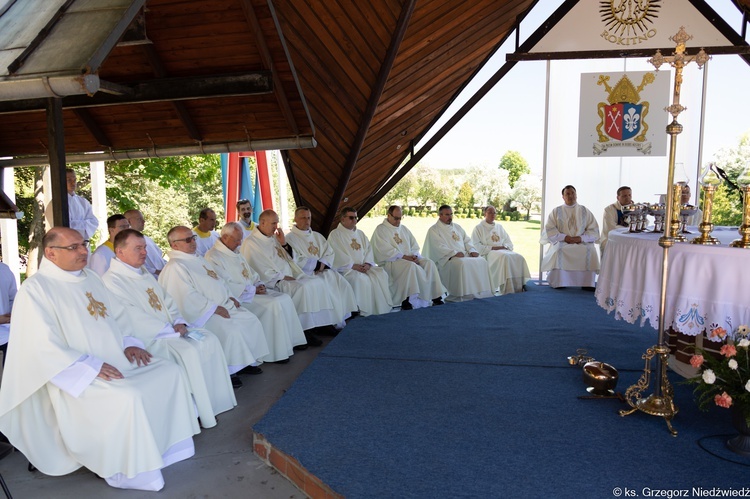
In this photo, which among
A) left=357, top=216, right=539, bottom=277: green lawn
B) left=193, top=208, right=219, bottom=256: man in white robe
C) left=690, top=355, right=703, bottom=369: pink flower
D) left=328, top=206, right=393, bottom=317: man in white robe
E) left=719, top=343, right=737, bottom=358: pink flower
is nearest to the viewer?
left=719, top=343, right=737, bottom=358: pink flower

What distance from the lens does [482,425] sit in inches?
162

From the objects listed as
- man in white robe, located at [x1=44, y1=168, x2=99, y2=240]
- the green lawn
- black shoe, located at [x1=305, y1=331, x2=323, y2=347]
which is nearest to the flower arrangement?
black shoe, located at [x1=305, y1=331, x2=323, y2=347]

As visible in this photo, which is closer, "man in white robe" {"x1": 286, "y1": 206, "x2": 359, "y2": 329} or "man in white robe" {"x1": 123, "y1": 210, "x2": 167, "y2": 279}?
"man in white robe" {"x1": 123, "y1": 210, "x2": 167, "y2": 279}

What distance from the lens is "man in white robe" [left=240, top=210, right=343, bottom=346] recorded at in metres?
6.84

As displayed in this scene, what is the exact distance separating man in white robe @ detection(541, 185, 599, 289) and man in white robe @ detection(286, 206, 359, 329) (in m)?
3.65

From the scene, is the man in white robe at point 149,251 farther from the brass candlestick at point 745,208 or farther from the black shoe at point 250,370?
the brass candlestick at point 745,208

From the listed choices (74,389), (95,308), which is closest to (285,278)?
(95,308)

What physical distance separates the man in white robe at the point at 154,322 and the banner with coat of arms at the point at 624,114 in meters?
7.83

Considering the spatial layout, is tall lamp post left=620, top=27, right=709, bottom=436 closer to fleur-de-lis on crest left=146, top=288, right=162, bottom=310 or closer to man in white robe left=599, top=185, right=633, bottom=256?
fleur-de-lis on crest left=146, top=288, right=162, bottom=310

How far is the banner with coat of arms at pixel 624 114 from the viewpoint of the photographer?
997 centimetres

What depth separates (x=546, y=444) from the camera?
3797mm

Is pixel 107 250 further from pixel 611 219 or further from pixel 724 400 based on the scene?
pixel 611 219

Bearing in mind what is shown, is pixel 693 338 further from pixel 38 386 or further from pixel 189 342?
pixel 38 386

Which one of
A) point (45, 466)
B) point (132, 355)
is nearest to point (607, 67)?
point (132, 355)
